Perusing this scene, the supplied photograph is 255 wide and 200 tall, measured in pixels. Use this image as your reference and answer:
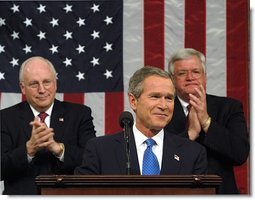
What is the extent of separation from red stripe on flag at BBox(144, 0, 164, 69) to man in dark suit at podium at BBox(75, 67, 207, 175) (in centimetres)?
162

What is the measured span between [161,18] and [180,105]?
96 cm

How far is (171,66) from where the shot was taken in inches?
221

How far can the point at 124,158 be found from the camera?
4.36m

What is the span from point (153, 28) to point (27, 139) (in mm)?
1413

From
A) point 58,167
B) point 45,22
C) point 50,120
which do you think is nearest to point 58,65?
point 45,22

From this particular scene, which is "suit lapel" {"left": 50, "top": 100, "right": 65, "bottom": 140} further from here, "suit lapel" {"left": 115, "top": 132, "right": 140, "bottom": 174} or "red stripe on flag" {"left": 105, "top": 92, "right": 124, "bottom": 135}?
"suit lapel" {"left": 115, "top": 132, "right": 140, "bottom": 174}

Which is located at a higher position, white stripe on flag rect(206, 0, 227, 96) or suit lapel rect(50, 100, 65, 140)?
white stripe on flag rect(206, 0, 227, 96)

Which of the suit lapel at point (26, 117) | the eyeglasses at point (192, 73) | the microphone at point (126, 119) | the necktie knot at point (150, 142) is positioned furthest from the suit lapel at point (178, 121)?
the microphone at point (126, 119)

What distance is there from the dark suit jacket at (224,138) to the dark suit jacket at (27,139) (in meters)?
0.59

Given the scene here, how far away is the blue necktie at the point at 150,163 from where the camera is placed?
4.33 meters

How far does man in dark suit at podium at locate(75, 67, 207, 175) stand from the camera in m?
4.34

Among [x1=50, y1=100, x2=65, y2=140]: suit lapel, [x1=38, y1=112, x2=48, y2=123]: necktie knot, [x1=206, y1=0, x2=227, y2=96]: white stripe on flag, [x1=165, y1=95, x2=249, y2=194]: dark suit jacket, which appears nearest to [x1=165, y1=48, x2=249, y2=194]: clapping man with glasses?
[x1=165, y1=95, x2=249, y2=194]: dark suit jacket

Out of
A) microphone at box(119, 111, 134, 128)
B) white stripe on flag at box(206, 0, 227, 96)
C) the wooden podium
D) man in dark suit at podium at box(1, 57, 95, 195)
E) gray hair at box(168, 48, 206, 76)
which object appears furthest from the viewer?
white stripe on flag at box(206, 0, 227, 96)

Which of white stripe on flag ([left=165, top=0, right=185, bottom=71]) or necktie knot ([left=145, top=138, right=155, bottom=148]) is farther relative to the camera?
white stripe on flag ([left=165, top=0, right=185, bottom=71])
